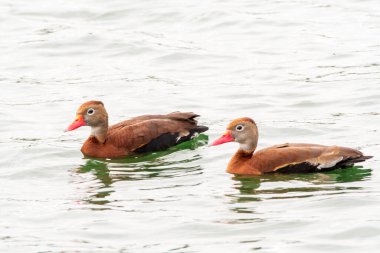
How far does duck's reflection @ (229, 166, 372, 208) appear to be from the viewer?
51.1 ft

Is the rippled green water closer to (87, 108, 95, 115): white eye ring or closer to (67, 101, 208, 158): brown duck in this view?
(67, 101, 208, 158): brown duck

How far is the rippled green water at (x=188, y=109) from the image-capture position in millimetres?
14156

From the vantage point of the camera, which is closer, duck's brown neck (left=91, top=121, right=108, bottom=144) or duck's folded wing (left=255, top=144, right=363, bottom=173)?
duck's folded wing (left=255, top=144, right=363, bottom=173)

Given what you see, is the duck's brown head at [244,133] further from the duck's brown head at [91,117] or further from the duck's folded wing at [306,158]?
the duck's brown head at [91,117]

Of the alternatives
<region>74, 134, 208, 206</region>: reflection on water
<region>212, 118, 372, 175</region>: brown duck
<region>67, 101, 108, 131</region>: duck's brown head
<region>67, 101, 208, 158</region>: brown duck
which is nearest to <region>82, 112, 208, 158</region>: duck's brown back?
<region>67, 101, 208, 158</region>: brown duck

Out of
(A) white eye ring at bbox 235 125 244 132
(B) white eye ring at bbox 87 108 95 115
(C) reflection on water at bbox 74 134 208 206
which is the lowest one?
(C) reflection on water at bbox 74 134 208 206

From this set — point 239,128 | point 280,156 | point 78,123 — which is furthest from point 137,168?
point 280,156

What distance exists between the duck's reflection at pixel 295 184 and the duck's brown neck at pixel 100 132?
7.81 feet

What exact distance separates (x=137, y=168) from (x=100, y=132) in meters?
1.07

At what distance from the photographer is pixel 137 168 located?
17.4 metres

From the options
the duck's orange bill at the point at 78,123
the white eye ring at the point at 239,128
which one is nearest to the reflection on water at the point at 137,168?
the duck's orange bill at the point at 78,123

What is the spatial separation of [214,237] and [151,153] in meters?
4.46

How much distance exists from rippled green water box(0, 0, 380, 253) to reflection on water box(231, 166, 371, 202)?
0.09 feet

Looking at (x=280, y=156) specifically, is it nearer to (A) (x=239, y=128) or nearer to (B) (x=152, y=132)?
(A) (x=239, y=128)
